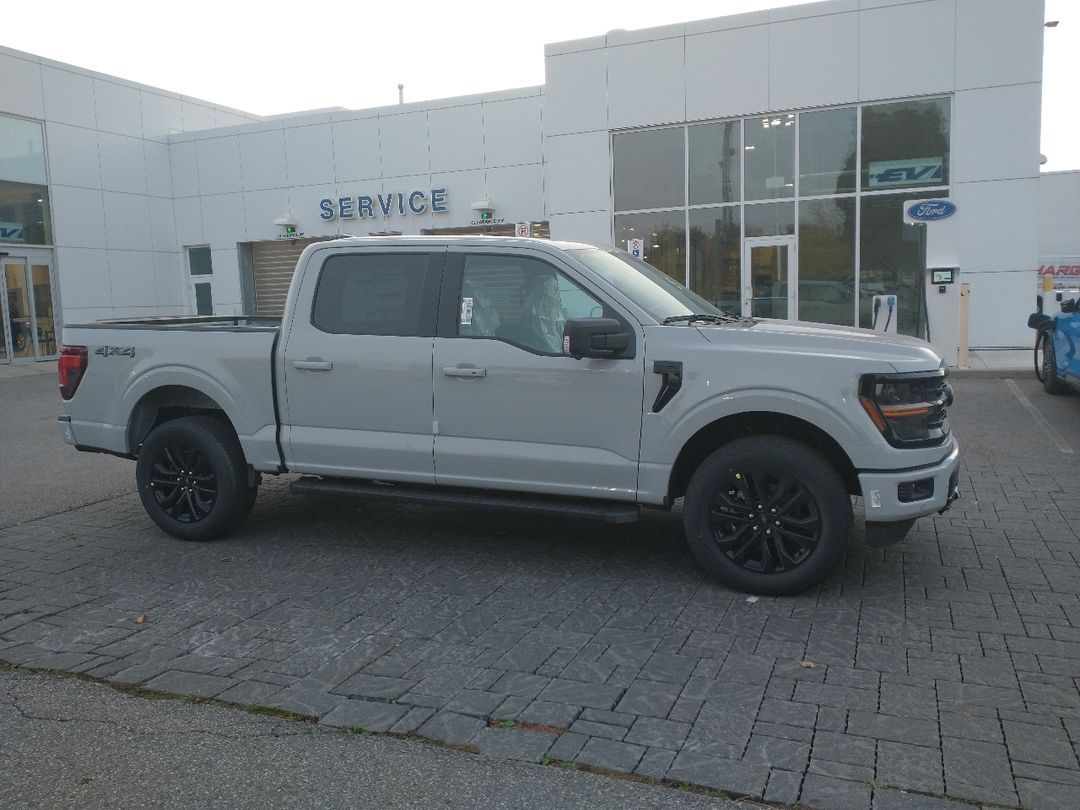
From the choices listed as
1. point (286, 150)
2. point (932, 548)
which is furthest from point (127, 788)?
point (286, 150)

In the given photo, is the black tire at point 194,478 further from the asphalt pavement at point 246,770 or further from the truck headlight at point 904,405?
the truck headlight at point 904,405

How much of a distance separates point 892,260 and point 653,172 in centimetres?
556

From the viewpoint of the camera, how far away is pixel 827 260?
19.8 meters

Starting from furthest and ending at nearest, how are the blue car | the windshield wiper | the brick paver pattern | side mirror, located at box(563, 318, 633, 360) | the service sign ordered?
the service sign
the blue car
the windshield wiper
side mirror, located at box(563, 318, 633, 360)
the brick paver pattern

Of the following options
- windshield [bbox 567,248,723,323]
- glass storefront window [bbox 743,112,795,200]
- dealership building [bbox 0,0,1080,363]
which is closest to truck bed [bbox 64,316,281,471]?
windshield [bbox 567,248,723,323]

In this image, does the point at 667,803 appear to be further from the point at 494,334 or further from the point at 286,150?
the point at 286,150

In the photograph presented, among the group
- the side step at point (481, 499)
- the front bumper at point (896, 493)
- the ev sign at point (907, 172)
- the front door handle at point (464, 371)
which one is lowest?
the side step at point (481, 499)

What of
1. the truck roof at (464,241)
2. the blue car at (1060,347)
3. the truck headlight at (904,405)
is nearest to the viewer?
the truck headlight at (904,405)

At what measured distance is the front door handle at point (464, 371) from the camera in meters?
5.62

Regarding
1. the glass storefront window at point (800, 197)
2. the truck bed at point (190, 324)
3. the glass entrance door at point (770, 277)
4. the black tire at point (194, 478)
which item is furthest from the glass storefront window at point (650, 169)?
the black tire at point (194, 478)

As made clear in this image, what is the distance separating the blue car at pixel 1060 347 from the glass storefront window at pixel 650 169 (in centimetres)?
925

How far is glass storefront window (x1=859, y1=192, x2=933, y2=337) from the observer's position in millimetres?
19156

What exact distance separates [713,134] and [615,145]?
7.43 ft

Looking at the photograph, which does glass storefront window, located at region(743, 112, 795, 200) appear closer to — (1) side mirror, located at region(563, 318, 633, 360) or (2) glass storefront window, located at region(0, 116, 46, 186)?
(1) side mirror, located at region(563, 318, 633, 360)
